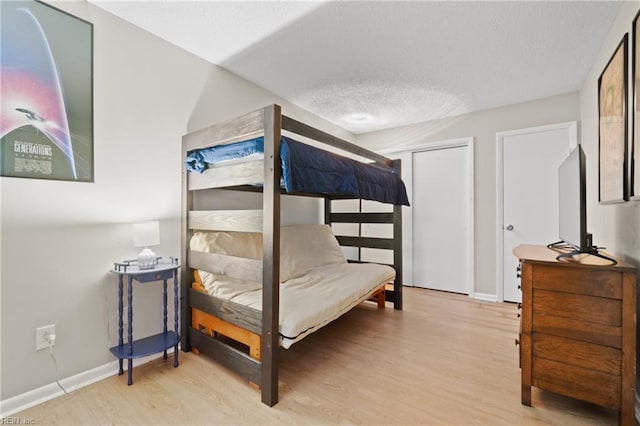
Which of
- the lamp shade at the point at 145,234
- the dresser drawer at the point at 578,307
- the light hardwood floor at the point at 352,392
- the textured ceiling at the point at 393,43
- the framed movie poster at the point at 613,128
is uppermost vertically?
the textured ceiling at the point at 393,43

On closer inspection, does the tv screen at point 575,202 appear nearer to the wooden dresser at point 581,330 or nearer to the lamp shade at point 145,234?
the wooden dresser at point 581,330

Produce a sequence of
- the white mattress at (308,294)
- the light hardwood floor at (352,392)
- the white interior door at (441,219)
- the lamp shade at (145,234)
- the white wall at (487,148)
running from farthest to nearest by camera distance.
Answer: the white interior door at (441,219) → the white wall at (487,148) → the lamp shade at (145,234) → the white mattress at (308,294) → the light hardwood floor at (352,392)

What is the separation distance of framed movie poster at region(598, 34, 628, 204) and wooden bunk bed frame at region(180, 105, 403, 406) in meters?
1.79

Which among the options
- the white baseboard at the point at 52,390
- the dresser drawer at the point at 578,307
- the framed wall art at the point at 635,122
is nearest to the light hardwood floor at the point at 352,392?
the white baseboard at the point at 52,390

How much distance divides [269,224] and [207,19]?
1.54m

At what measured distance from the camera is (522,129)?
133 inches

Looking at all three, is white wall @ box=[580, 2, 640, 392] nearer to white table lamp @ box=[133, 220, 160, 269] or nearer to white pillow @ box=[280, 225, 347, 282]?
white pillow @ box=[280, 225, 347, 282]

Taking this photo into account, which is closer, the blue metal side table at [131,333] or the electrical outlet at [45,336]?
the electrical outlet at [45,336]

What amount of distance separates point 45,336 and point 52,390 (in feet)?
1.04

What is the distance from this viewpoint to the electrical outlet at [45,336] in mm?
1613

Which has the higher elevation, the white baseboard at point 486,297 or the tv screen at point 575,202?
the tv screen at point 575,202

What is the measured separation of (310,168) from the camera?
6.25ft

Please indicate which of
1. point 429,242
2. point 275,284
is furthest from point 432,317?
point 275,284

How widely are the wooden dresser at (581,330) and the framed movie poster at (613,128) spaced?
1.88ft
